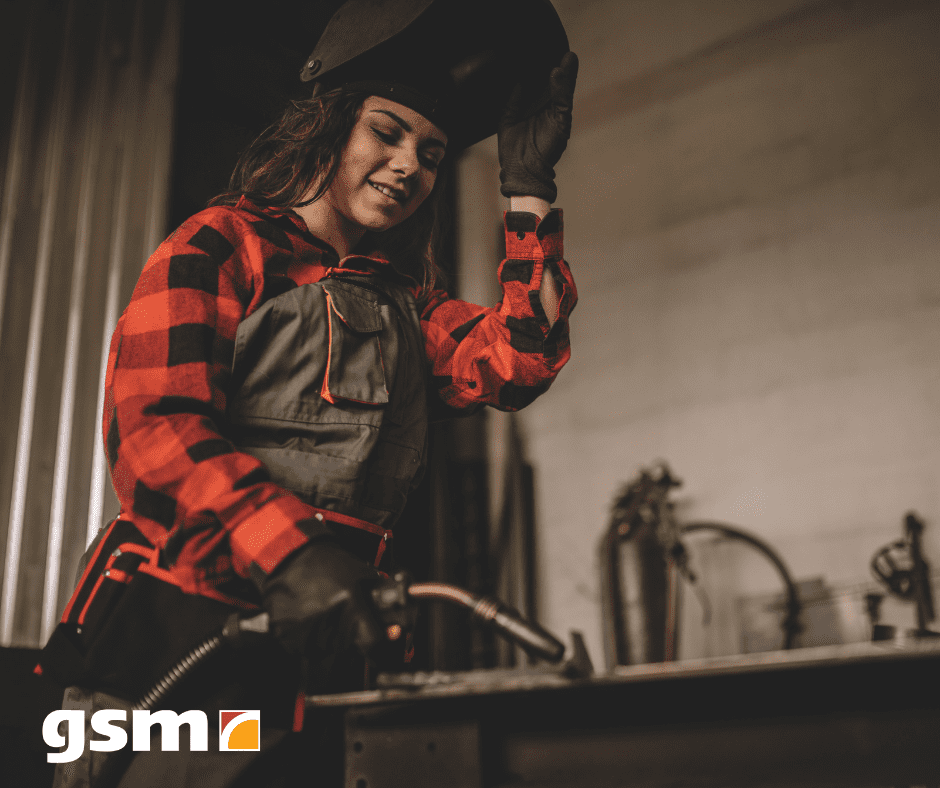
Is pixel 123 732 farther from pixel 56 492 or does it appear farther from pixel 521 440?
pixel 521 440

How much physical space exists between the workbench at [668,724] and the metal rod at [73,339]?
1.41 metres

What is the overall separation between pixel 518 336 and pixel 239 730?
2.10 feet

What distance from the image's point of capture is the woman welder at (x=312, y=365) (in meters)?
0.93

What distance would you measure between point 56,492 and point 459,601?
1.52 metres

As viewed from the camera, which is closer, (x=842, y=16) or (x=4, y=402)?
(x=4, y=402)

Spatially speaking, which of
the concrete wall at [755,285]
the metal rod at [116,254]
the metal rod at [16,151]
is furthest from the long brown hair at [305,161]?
the concrete wall at [755,285]

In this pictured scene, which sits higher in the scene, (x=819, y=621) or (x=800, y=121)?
(x=800, y=121)

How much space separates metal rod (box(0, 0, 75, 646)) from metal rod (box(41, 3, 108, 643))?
0.22ft

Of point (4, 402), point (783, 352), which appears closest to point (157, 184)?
point (4, 402)

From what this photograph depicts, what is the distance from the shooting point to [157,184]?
213 cm

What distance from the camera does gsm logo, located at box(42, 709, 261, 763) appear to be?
0.98 metres

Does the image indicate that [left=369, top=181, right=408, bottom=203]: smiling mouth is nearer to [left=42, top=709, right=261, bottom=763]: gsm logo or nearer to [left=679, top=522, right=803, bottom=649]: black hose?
[left=42, top=709, right=261, bottom=763]: gsm logo

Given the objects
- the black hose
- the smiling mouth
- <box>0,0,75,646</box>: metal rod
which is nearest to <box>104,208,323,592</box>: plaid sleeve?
the smiling mouth

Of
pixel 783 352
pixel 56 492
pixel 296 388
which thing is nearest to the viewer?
pixel 296 388
